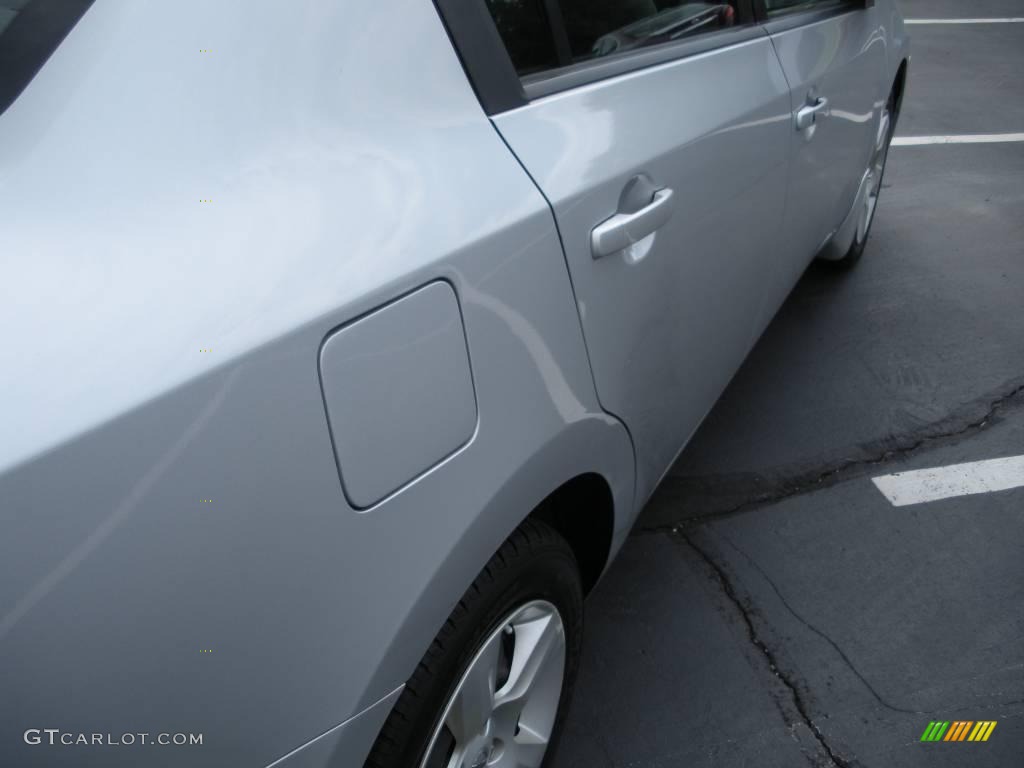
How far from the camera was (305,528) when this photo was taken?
3.03ft

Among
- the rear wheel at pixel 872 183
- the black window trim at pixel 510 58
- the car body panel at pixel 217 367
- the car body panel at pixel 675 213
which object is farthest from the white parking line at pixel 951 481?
the car body panel at pixel 217 367

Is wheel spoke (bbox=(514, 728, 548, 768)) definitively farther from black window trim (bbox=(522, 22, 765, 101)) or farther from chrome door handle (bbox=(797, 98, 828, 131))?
chrome door handle (bbox=(797, 98, 828, 131))

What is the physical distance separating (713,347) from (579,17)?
761 millimetres

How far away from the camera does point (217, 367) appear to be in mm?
848

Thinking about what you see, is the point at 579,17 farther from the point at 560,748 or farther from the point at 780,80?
the point at 560,748

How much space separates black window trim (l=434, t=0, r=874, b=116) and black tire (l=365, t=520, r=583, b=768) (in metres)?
0.64

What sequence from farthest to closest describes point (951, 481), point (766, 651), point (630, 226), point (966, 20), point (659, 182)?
point (966, 20), point (951, 481), point (766, 651), point (659, 182), point (630, 226)

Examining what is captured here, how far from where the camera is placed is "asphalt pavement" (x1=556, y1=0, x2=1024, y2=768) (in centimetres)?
196

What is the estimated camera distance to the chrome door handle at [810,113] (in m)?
2.23

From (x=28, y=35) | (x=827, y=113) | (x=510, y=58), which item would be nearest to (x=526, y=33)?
(x=510, y=58)

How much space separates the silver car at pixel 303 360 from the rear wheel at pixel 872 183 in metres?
2.48

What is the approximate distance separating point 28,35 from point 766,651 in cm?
194

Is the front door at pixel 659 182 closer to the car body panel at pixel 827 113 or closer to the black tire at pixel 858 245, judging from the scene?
the car body panel at pixel 827 113

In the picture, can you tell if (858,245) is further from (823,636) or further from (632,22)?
(632,22)
